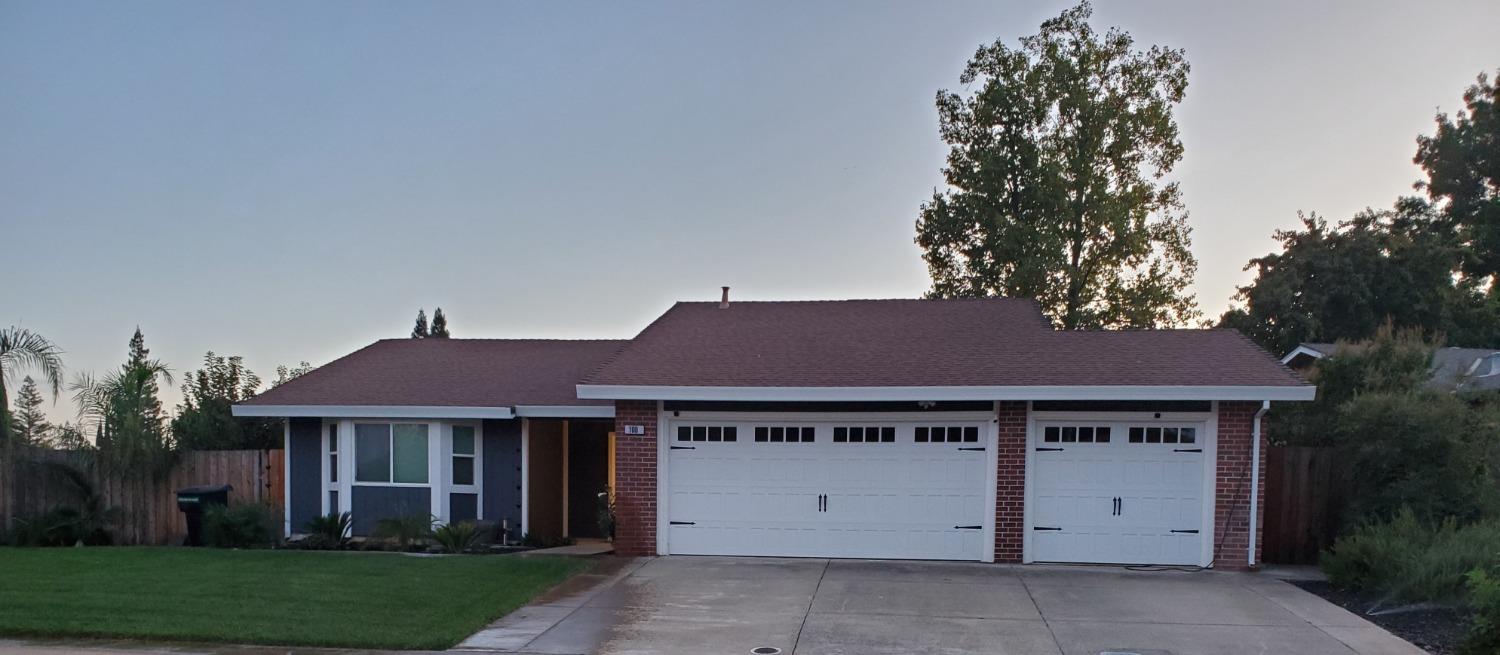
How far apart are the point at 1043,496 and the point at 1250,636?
4013 millimetres

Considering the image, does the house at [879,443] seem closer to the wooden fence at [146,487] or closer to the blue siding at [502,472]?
the blue siding at [502,472]

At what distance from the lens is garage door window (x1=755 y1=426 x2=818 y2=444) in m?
13.3

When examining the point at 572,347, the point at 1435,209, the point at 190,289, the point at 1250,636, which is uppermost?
the point at 1435,209

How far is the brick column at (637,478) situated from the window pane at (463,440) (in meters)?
3.08

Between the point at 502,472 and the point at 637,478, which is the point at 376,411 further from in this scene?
the point at 637,478

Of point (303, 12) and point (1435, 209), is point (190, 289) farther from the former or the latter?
point (1435, 209)

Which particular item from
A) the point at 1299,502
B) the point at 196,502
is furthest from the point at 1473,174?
the point at 196,502

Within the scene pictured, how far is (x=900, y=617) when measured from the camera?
9.56 m

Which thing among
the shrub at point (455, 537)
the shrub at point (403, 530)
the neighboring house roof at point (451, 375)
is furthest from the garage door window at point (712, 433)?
the shrub at point (403, 530)

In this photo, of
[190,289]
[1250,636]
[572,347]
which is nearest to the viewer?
[1250,636]

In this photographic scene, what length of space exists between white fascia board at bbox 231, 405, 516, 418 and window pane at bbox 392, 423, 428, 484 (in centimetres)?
45

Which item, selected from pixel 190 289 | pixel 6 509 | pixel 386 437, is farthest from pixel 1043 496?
pixel 190 289

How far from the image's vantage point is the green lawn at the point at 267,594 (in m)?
8.70

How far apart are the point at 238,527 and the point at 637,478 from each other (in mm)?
5833
